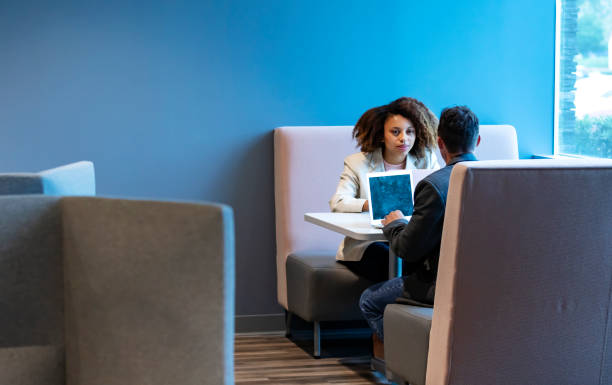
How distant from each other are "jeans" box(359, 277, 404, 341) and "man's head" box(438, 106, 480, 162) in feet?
2.25

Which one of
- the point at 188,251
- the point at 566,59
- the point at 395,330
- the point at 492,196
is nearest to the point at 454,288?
the point at 492,196

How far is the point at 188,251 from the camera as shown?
154cm

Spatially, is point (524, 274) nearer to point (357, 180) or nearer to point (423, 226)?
point (423, 226)

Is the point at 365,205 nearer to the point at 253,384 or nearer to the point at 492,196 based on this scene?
the point at 253,384

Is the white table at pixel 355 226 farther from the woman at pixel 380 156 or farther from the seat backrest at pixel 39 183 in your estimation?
the seat backrest at pixel 39 183

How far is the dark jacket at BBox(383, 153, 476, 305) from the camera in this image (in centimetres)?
297

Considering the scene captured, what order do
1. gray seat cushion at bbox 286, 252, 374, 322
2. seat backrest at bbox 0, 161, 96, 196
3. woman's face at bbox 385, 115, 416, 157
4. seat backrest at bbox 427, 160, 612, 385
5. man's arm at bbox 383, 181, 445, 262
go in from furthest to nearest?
gray seat cushion at bbox 286, 252, 374, 322, woman's face at bbox 385, 115, 416, 157, man's arm at bbox 383, 181, 445, 262, seat backrest at bbox 427, 160, 612, 385, seat backrest at bbox 0, 161, 96, 196

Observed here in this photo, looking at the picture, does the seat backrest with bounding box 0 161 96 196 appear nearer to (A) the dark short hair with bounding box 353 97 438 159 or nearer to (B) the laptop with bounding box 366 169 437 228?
(B) the laptop with bounding box 366 169 437 228

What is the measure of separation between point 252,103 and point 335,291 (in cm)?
121

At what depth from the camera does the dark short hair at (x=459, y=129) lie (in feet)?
10.2

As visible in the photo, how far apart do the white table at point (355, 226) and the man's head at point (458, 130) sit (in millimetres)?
469

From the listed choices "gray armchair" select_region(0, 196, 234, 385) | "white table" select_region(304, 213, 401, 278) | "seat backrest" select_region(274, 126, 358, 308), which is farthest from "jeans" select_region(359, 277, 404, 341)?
"gray armchair" select_region(0, 196, 234, 385)

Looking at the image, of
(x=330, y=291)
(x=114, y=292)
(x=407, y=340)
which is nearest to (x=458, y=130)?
(x=407, y=340)

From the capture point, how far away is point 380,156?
4.22m
